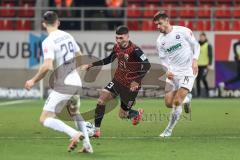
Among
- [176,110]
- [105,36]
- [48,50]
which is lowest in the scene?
[105,36]

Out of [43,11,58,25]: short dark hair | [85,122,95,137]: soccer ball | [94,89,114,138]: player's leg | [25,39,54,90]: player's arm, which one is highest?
[43,11,58,25]: short dark hair

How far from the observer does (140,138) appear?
13000 millimetres

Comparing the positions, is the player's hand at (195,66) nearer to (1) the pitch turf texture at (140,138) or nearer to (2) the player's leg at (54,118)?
(1) the pitch turf texture at (140,138)

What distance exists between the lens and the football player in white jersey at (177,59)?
13367 millimetres

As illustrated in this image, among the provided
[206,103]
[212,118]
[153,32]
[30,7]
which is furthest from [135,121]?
[30,7]

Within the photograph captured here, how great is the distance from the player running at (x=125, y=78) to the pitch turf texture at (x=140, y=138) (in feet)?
1.39

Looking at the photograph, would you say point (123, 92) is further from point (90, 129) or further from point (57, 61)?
point (57, 61)

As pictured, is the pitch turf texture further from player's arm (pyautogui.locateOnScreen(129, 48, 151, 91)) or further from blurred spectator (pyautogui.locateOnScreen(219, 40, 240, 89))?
blurred spectator (pyautogui.locateOnScreen(219, 40, 240, 89))

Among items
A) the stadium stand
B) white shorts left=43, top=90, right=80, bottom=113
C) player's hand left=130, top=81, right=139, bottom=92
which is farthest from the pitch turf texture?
the stadium stand

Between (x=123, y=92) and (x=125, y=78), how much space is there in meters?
0.29

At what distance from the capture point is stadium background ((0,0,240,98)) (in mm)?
24328

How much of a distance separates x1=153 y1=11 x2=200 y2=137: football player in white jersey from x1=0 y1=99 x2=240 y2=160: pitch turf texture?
55cm

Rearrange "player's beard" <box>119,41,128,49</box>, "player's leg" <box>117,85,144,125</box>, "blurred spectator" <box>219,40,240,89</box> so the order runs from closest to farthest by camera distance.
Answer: "player's beard" <box>119,41,128,49</box> → "player's leg" <box>117,85,144,125</box> → "blurred spectator" <box>219,40,240,89</box>

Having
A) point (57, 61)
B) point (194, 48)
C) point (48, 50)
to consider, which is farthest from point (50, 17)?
point (194, 48)
